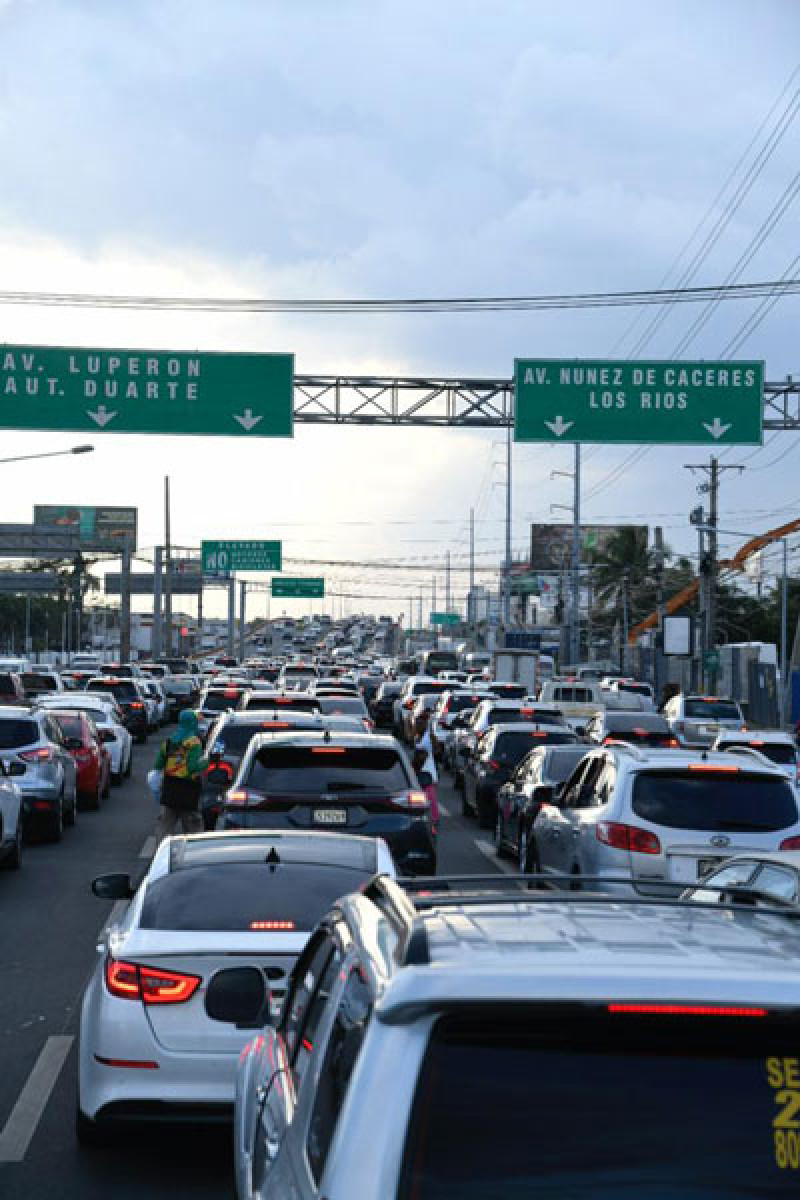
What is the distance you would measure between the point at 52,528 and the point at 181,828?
277 ft

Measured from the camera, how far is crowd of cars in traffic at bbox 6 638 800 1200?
3291 mm

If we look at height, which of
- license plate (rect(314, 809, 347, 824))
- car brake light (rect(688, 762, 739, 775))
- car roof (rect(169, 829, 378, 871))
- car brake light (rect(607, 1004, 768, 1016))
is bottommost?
license plate (rect(314, 809, 347, 824))

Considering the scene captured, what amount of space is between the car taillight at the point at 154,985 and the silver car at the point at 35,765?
514 inches

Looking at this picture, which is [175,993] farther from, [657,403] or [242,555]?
[242,555]

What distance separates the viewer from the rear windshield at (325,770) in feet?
43.6

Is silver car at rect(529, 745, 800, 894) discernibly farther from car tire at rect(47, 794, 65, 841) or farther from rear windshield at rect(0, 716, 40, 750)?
rear windshield at rect(0, 716, 40, 750)

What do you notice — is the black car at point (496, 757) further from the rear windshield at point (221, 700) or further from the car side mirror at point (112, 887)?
the car side mirror at point (112, 887)

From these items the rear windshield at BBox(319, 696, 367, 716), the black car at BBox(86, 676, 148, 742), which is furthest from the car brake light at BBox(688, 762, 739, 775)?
the black car at BBox(86, 676, 148, 742)

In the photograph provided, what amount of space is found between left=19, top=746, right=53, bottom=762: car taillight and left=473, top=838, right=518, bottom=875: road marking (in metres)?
5.41

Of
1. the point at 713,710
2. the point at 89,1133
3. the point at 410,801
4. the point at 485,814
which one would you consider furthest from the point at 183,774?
the point at 713,710

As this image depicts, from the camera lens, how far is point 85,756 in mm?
25828

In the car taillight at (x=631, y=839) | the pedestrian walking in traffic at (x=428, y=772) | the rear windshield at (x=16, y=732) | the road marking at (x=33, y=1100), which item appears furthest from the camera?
the rear windshield at (x=16, y=732)

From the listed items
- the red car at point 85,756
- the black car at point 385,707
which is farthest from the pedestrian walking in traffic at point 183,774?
the black car at point 385,707

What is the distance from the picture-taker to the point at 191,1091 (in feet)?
23.7
